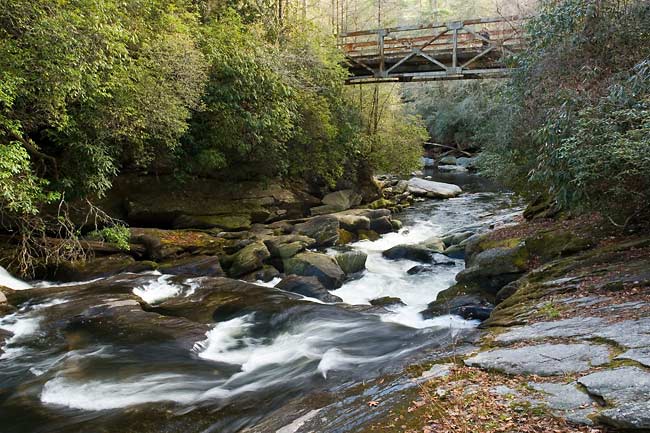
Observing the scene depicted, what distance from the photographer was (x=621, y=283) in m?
6.40

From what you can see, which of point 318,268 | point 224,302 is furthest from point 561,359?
point 318,268

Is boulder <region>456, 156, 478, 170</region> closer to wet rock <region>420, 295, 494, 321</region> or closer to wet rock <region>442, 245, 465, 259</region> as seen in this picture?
wet rock <region>442, 245, 465, 259</region>

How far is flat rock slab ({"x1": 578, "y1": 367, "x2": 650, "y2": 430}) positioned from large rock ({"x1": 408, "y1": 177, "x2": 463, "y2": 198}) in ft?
73.7

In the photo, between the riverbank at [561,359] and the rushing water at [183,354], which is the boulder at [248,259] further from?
the riverbank at [561,359]

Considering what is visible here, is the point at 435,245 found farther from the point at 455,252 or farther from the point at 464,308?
the point at 464,308

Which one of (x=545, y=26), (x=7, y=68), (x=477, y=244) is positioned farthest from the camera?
(x=477, y=244)

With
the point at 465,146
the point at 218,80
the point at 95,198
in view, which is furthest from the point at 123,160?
the point at 465,146

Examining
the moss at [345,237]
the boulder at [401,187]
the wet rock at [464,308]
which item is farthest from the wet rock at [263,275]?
the boulder at [401,187]

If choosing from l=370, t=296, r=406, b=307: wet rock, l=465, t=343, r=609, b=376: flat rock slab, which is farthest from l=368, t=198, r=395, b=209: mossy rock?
l=465, t=343, r=609, b=376: flat rock slab

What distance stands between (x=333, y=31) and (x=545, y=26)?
13.7 metres

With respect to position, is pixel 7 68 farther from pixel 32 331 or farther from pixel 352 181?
pixel 352 181

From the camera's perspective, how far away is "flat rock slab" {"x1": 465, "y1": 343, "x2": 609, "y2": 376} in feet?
14.1

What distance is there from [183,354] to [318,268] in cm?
515

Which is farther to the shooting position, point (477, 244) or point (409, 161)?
point (409, 161)
